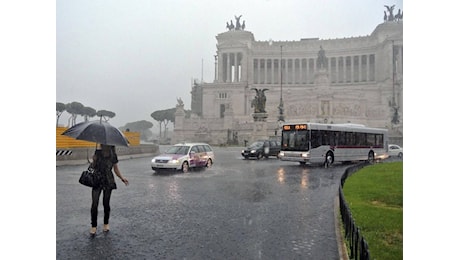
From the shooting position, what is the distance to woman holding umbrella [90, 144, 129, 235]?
320cm

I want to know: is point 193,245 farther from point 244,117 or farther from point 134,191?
point 244,117

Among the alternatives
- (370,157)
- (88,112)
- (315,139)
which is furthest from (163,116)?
(315,139)

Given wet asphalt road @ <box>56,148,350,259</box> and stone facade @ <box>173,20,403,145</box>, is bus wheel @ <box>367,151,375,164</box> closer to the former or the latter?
wet asphalt road @ <box>56,148,350,259</box>

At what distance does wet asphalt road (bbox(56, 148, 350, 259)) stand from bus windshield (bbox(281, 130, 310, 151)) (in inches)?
194

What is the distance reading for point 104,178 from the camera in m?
3.25

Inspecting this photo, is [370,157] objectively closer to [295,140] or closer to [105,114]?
[295,140]

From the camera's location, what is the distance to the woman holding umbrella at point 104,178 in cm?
320

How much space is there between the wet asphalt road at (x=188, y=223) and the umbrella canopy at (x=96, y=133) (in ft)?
1.37

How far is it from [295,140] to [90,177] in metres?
8.45

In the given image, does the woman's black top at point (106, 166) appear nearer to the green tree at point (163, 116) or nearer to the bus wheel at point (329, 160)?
the green tree at point (163, 116)

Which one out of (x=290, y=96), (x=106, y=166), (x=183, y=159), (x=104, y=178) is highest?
(x=290, y=96)

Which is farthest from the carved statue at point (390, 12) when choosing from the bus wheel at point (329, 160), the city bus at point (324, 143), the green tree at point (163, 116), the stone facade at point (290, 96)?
the stone facade at point (290, 96)

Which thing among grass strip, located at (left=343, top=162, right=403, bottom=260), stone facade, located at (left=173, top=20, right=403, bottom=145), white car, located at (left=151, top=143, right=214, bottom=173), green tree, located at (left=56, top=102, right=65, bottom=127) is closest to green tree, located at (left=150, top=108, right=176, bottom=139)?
green tree, located at (left=56, top=102, right=65, bottom=127)

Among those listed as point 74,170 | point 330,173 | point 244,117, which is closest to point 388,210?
point 74,170
